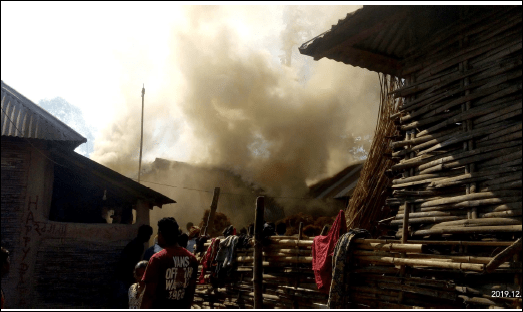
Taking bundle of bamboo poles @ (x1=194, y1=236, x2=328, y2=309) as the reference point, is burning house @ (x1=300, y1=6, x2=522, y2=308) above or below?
above

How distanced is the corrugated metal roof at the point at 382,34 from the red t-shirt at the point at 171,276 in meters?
4.02

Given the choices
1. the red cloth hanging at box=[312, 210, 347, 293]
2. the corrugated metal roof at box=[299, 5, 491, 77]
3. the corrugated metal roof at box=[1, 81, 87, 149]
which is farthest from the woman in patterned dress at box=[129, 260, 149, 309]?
the corrugated metal roof at box=[1, 81, 87, 149]

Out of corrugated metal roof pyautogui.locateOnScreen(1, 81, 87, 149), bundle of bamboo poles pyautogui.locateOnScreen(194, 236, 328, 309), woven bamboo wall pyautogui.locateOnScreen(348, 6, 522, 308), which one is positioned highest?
corrugated metal roof pyautogui.locateOnScreen(1, 81, 87, 149)

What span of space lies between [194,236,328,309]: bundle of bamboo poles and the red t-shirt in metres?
3.17

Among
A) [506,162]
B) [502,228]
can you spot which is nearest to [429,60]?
[506,162]

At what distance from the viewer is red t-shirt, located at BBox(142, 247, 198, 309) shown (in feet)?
15.0

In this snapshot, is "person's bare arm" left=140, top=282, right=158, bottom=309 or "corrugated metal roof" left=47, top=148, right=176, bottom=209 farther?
"corrugated metal roof" left=47, top=148, right=176, bottom=209

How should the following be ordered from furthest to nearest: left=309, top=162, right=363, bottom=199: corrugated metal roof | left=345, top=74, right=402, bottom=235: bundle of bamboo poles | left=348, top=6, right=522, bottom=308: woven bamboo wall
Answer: left=309, top=162, right=363, bottom=199: corrugated metal roof
left=345, top=74, right=402, bottom=235: bundle of bamboo poles
left=348, top=6, right=522, bottom=308: woven bamboo wall

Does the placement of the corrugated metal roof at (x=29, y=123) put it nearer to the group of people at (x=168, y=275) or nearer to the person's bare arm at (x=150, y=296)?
the group of people at (x=168, y=275)

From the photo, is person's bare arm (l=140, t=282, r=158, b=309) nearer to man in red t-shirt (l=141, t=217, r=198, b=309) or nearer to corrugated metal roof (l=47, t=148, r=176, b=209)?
man in red t-shirt (l=141, t=217, r=198, b=309)

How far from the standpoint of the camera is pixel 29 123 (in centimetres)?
1305

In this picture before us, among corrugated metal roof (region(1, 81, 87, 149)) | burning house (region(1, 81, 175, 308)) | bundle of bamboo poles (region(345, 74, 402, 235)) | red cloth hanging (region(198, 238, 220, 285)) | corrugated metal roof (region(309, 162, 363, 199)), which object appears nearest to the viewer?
bundle of bamboo poles (region(345, 74, 402, 235))

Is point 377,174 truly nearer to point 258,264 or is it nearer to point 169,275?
point 258,264
